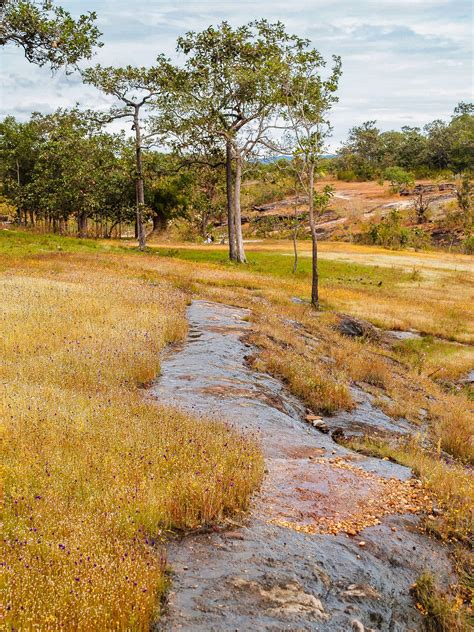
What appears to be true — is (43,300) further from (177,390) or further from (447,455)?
(447,455)

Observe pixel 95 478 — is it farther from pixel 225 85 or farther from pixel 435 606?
pixel 225 85

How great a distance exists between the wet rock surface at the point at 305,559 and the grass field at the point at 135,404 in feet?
1.06

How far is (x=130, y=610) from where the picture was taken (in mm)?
3930

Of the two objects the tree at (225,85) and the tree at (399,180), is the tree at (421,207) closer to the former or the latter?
the tree at (399,180)

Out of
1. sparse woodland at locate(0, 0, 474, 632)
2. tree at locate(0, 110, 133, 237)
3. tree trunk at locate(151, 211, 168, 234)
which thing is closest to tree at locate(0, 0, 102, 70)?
sparse woodland at locate(0, 0, 474, 632)

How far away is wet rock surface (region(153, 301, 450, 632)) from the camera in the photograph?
4461 millimetres

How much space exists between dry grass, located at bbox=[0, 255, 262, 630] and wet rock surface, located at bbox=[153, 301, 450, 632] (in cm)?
31

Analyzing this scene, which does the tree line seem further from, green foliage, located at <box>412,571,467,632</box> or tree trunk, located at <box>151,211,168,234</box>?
green foliage, located at <box>412,571,467,632</box>

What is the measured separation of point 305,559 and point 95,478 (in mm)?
2365

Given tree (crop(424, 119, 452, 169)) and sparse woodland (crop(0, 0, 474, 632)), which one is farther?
tree (crop(424, 119, 452, 169))

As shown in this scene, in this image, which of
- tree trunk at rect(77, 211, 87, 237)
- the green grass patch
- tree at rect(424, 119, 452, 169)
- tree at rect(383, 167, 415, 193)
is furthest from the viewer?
tree at rect(424, 119, 452, 169)

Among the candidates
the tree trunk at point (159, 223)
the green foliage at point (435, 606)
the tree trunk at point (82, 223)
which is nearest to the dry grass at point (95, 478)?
the green foliage at point (435, 606)

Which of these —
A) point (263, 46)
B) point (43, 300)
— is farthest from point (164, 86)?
point (43, 300)

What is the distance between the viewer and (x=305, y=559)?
5262 mm
